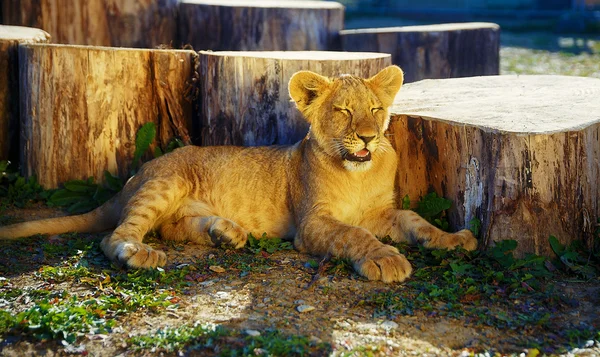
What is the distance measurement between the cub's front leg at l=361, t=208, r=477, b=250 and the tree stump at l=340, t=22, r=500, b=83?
3614 mm

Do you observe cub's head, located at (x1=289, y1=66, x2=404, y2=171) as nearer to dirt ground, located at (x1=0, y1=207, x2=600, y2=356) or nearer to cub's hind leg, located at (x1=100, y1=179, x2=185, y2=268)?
dirt ground, located at (x1=0, y1=207, x2=600, y2=356)

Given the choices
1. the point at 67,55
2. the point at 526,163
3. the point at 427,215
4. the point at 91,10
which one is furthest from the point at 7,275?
the point at 91,10

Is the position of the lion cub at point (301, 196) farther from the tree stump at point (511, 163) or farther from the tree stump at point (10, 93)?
the tree stump at point (10, 93)

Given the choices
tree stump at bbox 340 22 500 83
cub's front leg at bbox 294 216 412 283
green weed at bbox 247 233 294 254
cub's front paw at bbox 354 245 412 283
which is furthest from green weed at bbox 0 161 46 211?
tree stump at bbox 340 22 500 83

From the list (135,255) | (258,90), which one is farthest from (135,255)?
(258,90)

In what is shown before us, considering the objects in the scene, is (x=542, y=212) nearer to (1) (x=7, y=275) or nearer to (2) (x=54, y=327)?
(2) (x=54, y=327)

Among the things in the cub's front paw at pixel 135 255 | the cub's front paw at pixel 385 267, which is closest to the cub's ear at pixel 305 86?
the cub's front paw at pixel 385 267

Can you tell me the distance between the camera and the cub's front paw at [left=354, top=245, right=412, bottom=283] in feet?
14.8

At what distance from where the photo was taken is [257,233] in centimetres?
550

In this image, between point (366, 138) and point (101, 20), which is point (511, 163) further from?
point (101, 20)

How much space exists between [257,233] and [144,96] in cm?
156

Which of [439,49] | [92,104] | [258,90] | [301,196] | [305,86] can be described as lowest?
[301,196]

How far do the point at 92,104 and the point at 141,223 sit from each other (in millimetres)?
1409

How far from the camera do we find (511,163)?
183 inches
